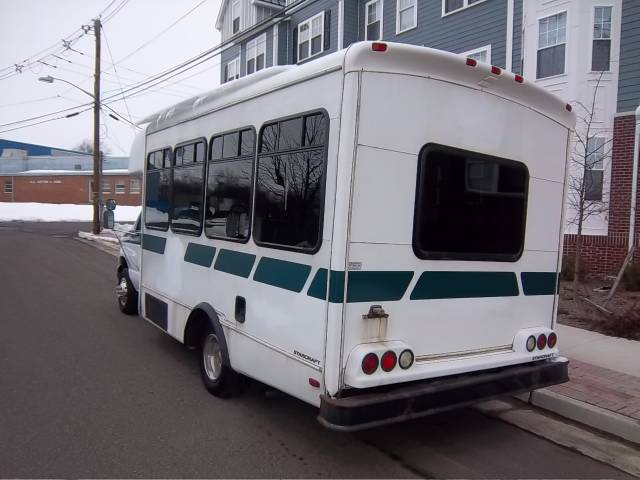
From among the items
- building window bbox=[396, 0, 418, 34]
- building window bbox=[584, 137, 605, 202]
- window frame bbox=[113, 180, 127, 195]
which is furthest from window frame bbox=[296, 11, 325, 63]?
window frame bbox=[113, 180, 127, 195]

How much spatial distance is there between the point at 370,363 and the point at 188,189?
302 centimetres

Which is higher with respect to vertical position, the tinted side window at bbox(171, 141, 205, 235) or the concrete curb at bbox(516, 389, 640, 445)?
the tinted side window at bbox(171, 141, 205, 235)

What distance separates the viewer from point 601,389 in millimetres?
5074

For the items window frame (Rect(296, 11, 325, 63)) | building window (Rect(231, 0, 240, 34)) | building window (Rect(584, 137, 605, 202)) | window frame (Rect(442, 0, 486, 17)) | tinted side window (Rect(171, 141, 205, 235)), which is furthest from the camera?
building window (Rect(231, 0, 240, 34))

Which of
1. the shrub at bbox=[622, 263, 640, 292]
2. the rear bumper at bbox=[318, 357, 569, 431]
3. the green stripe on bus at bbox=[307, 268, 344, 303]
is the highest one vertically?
the green stripe on bus at bbox=[307, 268, 344, 303]

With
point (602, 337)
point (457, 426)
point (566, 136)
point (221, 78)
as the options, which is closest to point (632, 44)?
point (602, 337)

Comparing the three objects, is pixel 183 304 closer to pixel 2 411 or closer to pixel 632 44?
pixel 2 411

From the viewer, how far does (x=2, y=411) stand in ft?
14.8

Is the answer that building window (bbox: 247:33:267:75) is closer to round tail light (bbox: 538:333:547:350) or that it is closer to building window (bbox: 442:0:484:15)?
building window (bbox: 442:0:484:15)

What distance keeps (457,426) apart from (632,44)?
11159 mm

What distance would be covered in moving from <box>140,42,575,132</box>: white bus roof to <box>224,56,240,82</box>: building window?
21.2 metres

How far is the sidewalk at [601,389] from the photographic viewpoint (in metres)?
4.43

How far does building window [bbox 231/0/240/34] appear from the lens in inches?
986

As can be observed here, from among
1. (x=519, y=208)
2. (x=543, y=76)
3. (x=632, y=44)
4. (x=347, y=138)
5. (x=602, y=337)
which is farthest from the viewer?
(x=543, y=76)
